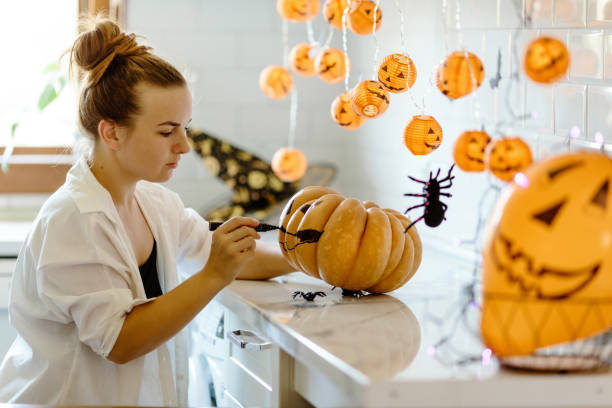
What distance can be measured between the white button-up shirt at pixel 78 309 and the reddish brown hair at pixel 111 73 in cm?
11

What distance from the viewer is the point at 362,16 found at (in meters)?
1.47

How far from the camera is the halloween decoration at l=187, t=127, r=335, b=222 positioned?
8.04ft

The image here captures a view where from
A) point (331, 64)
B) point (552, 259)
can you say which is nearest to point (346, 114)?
point (331, 64)

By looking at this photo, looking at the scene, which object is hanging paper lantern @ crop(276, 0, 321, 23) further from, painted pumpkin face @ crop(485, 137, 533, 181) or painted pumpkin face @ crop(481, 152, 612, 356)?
painted pumpkin face @ crop(481, 152, 612, 356)

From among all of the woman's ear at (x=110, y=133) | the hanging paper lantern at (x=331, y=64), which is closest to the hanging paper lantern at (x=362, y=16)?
the hanging paper lantern at (x=331, y=64)

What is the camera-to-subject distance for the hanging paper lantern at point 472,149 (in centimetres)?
120

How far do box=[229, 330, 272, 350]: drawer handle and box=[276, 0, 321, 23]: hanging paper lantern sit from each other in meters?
0.69

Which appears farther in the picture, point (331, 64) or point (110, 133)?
point (331, 64)

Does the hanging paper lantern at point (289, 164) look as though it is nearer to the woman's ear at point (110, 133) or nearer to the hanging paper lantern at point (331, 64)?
the hanging paper lantern at point (331, 64)

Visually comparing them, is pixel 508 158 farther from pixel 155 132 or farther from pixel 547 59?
pixel 155 132

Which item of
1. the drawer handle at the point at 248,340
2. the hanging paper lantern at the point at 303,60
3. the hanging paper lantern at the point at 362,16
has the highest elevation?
the hanging paper lantern at the point at 362,16

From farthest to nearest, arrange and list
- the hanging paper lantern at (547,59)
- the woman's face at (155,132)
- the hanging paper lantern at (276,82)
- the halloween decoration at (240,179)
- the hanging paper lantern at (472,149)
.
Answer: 1. the halloween decoration at (240,179)
2. the hanging paper lantern at (276,82)
3. the woman's face at (155,132)
4. the hanging paper lantern at (472,149)
5. the hanging paper lantern at (547,59)

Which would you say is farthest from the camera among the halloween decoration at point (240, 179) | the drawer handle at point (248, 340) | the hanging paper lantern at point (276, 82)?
the halloween decoration at point (240, 179)

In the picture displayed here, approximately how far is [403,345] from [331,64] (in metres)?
0.69
